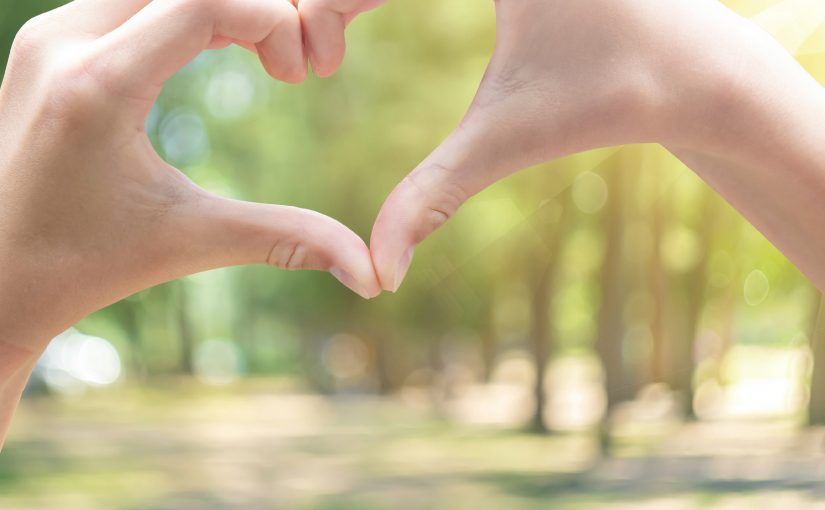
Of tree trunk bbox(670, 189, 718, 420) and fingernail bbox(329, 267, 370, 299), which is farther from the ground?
tree trunk bbox(670, 189, 718, 420)

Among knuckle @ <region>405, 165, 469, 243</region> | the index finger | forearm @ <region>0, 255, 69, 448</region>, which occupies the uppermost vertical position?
the index finger

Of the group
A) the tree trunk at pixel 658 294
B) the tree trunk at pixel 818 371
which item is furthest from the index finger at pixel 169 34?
the tree trunk at pixel 658 294

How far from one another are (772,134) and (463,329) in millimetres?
24374

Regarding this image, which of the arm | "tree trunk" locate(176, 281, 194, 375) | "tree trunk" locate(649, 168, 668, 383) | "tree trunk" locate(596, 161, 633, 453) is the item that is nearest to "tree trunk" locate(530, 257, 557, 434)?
"tree trunk" locate(596, 161, 633, 453)

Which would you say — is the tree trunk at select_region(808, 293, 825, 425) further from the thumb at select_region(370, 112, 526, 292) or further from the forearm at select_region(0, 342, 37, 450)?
Answer: the forearm at select_region(0, 342, 37, 450)

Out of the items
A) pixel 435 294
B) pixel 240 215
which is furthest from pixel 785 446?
pixel 240 215

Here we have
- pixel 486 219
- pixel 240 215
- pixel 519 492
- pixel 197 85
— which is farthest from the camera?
pixel 197 85

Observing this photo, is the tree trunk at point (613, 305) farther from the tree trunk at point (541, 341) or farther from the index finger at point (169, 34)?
the index finger at point (169, 34)

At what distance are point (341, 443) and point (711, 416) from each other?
6.71 metres

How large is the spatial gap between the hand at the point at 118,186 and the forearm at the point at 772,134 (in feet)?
2.93

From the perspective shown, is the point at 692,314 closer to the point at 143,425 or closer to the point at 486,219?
the point at 486,219

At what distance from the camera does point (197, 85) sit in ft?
68.6

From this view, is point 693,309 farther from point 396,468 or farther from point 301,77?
point 301,77

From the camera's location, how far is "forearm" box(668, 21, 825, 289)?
2275 mm
